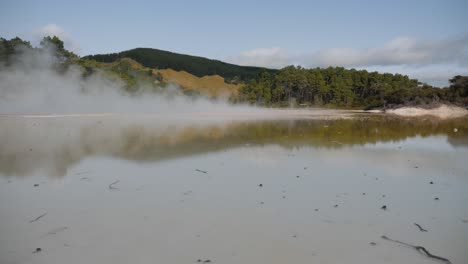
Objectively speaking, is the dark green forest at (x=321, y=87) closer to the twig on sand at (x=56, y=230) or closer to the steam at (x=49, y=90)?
the steam at (x=49, y=90)

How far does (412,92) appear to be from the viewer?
211 feet

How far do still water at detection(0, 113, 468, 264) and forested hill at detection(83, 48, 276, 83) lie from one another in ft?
508

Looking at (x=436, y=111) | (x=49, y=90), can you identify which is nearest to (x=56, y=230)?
(x=49, y=90)

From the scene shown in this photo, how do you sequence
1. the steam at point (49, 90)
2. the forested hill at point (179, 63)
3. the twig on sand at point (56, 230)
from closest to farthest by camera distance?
the twig on sand at point (56, 230), the steam at point (49, 90), the forested hill at point (179, 63)

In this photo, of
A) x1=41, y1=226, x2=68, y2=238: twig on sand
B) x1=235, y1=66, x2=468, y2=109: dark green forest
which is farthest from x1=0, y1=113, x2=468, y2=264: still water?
x1=235, y1=66, x2=468, y2=109: dark green forest

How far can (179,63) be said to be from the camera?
170 m

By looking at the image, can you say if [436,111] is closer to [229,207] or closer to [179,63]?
[229,207]

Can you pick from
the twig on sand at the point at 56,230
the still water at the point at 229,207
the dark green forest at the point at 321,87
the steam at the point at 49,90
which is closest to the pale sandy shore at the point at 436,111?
the dark green forest at the point at 321,87

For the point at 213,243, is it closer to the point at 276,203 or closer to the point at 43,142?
the point at 276,203

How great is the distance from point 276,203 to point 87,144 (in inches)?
390

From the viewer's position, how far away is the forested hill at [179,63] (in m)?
164

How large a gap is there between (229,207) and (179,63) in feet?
555

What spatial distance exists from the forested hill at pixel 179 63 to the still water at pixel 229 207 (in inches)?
6096

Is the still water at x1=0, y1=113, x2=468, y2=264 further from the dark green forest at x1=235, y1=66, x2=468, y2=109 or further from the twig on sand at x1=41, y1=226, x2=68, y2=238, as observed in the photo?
the dark green forest at x1=235, y1=66, x2=468, y2=109
